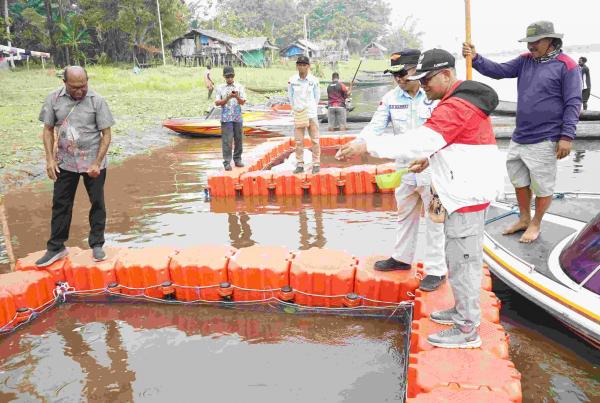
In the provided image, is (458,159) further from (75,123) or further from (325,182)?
(325,182)

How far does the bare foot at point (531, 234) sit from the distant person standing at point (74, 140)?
13.2ft

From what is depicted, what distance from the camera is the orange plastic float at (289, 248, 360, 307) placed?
4.41 meters

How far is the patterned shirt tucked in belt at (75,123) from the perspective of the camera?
4.59m

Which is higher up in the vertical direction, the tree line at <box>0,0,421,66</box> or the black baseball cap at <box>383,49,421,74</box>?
the tree line at <box>0,0,421,66</box>

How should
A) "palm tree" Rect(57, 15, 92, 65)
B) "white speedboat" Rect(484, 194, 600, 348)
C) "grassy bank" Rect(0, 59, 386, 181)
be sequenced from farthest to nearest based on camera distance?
"palm tree" Rect(57, 15, 92, 65) < "grassy bank" Rect(0, 59, 386, 181) < "white speedboat" Rect(484, 194, 600, 348)

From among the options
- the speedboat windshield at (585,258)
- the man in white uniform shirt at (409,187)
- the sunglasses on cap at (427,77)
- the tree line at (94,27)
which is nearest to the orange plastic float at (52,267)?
the man in white uniform shirt at (409,187)

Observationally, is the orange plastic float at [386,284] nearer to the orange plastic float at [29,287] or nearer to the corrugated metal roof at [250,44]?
the orange plastic float at [29,287]

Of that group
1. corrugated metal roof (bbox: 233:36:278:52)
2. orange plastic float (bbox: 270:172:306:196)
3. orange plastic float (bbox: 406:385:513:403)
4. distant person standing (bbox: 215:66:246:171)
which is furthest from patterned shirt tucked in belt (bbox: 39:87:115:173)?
corrugated metal roof (bbox: 233:36:278:52)

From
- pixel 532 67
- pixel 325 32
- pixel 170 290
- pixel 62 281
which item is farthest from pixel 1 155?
pixel 325 32

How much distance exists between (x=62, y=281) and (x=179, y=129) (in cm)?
1126

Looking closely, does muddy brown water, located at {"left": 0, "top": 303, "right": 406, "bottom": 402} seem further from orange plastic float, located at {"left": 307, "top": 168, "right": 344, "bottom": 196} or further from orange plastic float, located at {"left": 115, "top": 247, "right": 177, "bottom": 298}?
orange plastic float, located at {"left": 307, "top": 168, "right": 344, "bottom": 196}

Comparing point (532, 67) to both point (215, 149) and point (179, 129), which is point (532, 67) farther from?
point (179, 129)

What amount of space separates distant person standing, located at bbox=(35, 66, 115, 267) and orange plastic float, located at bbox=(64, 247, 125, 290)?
0.75ft

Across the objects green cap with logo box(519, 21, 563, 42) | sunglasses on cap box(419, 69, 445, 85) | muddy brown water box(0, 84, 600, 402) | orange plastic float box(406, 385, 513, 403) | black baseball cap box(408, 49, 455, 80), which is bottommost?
muddy brown water box(0, 84, 600, 402)
